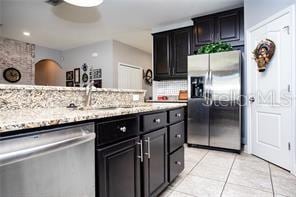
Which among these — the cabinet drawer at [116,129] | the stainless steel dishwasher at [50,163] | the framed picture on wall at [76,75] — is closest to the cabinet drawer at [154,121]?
the cabinet drawer at [116,129]

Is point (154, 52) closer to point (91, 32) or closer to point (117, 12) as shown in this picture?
point (117, 12)

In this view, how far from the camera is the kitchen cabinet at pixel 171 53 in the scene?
393 centimetres

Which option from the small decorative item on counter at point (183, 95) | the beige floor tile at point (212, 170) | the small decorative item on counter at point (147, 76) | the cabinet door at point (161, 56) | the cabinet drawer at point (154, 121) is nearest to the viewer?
the cabinet drawer at point (154, 121)

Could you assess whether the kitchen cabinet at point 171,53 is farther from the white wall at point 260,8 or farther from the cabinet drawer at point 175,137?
the cabinet drawer at point 175,137

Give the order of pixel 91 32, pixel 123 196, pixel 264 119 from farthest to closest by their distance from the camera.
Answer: pixel 91 32
pixel 264 119
pixel 123 196

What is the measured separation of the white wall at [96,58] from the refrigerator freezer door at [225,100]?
3164 millimetres

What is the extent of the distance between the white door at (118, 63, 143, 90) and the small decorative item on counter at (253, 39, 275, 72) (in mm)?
3801

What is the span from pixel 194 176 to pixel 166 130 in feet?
2.77

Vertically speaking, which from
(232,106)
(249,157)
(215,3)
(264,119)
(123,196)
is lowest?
(249,157)

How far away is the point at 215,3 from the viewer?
10.4 ft

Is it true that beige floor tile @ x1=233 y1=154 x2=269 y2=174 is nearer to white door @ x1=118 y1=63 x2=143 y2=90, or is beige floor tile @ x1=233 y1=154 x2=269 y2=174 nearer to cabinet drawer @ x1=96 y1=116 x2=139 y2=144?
cabinet drawer @ x1=96 y1=116 x2=139 y2=144

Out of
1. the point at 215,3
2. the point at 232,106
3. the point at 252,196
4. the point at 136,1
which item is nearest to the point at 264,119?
the point at 232,106

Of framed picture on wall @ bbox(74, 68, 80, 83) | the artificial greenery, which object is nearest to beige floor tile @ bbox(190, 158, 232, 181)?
the artificial greenery

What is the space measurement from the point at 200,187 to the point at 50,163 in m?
1.62
